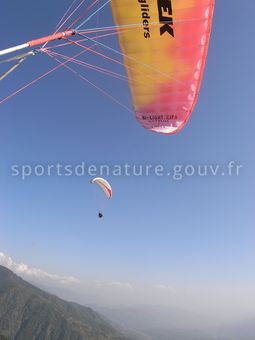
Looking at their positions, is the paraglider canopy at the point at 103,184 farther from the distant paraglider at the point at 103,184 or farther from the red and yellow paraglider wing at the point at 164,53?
the red and yellow paraglider wing at the point at 164,53

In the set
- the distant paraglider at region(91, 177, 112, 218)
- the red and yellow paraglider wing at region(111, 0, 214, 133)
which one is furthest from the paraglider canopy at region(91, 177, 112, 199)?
the red and yellow paraglider wing at region(111, 0, 214, 133)

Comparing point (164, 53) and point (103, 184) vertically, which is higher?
point (164, 53)

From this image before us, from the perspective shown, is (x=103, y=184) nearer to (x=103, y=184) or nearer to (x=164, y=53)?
(x=103, y=184)

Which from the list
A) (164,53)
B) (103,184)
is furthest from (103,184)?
(164,53)

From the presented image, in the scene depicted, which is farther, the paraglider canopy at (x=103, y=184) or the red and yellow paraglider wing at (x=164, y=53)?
the paraglider canopy at (x=103, y=184)

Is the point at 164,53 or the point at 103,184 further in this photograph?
the point at 103,184

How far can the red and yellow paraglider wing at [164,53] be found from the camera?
1428 cm

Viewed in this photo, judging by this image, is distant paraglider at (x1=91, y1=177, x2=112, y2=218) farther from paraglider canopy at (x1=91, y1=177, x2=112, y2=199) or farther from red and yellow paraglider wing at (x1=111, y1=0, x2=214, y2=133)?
red and yellow paraglider wing at (x1=111, y1=0, x2=214, y2=133)

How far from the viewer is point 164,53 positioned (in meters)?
15.8

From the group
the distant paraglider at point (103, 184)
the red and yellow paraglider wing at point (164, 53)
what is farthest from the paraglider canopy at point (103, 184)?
the red and yellow paraglider wing at point (164, 53)

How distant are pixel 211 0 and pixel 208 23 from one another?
852mm

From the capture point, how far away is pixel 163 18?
1434cm

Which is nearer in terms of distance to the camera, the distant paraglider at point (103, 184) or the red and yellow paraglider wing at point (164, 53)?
the red and yellow paraglider wing at point (164, 53)

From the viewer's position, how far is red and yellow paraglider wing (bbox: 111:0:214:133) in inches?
562
